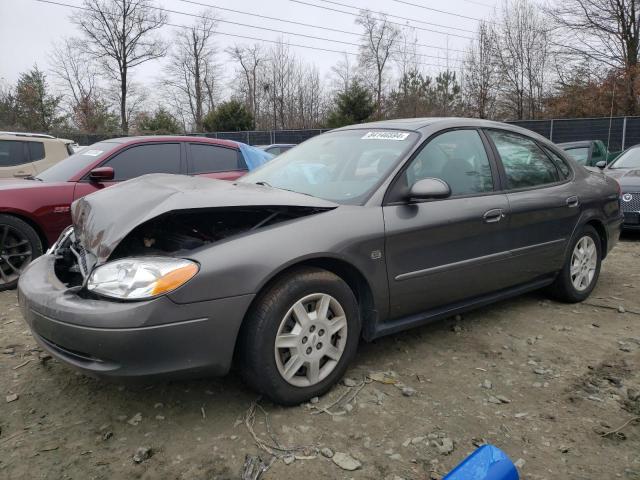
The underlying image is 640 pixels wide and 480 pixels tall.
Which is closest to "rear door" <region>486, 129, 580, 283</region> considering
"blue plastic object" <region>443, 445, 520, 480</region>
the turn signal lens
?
the turn signal lens

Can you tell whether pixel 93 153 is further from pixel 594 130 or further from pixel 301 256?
pixel 594 130

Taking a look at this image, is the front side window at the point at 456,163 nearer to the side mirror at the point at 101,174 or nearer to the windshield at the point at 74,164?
the side mirror at the point at 101,174

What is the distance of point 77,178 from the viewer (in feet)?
16.5

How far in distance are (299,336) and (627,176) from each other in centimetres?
691

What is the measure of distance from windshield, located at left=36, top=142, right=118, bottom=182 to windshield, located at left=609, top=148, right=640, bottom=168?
7.97 metres

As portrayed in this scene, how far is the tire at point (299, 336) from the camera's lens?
2305 millimetres

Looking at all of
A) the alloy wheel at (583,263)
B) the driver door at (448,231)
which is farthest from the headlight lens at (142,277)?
the alloy wheel at (583,263)

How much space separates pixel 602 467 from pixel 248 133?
2479cm

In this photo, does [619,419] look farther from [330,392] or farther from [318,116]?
[318,116]

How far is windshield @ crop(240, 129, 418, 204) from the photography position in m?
2.96

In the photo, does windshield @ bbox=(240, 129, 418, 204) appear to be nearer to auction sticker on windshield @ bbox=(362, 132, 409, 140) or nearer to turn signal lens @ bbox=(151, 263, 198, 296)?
auction sticker on windshield @ bbox=(362, 132, 409, 140)

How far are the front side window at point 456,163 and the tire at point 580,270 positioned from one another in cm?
120

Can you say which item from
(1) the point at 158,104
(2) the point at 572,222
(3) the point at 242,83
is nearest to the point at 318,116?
(3) the point at 242,83

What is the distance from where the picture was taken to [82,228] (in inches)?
107
